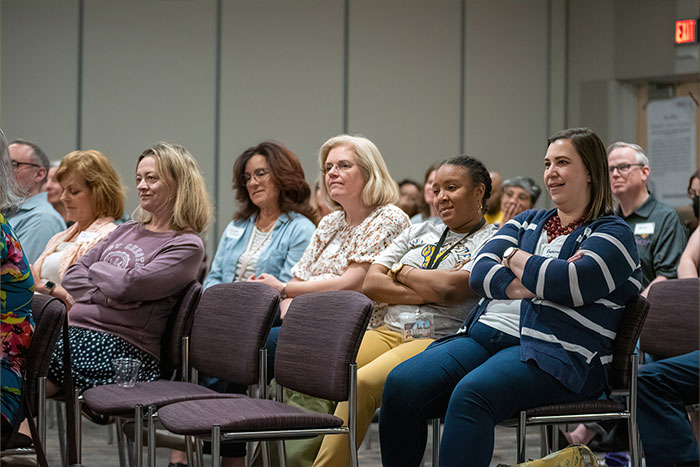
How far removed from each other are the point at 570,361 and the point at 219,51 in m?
5.14

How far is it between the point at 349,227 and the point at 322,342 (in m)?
1.08

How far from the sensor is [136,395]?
9.23 feet

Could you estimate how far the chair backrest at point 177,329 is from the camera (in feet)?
10.7

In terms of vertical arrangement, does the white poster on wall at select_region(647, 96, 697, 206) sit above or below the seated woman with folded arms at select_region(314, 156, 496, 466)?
above

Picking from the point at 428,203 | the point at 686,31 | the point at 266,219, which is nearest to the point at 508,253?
the point at 266,219

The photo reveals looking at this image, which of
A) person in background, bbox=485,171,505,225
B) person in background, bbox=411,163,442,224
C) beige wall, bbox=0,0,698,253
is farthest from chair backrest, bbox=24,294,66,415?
beige wall, bbox=0,0,698,253

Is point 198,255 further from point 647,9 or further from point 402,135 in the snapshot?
point 647,9

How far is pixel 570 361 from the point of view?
2496mm

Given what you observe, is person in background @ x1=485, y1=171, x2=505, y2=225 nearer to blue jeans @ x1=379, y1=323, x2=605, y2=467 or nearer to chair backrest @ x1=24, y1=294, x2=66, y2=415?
blue jeans @ x1=379, y1=323, x2=605, y2=467

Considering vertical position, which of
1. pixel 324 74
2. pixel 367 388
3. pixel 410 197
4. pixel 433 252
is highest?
pixel 324 74

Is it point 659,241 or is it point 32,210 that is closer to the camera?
point 659,241

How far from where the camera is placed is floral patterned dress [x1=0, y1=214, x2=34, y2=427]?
229cm

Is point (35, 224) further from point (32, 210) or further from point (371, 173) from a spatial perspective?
point (371, 173)

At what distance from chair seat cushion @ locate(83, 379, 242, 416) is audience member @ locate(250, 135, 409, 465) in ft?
1.79
